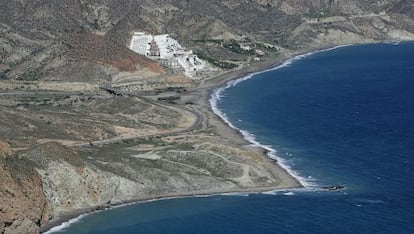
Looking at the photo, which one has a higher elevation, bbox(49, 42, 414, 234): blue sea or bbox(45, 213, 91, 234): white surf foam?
bbox(49, 42, 414, 234): blue sea

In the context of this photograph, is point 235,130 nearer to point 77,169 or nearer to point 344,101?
point 344,101

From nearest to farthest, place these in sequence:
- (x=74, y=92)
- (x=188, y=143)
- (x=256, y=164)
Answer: (x=256, y=164) → (x=188, y=143) → (x=74, y=92)

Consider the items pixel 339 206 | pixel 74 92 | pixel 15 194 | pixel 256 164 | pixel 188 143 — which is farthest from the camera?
pixel 74 92

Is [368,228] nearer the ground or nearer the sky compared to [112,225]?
nearer the sky

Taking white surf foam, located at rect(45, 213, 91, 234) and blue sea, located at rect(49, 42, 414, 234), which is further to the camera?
blue sea, located at rect(49, 42, 414, 234)

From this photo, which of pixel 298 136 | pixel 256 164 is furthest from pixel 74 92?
pixel 256 164

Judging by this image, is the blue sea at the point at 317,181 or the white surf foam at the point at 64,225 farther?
the blue sea at the point at 317,181

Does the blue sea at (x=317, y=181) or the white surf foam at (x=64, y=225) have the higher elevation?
the blue sea at (x=317, y=181)

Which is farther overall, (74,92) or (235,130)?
(74,92)
